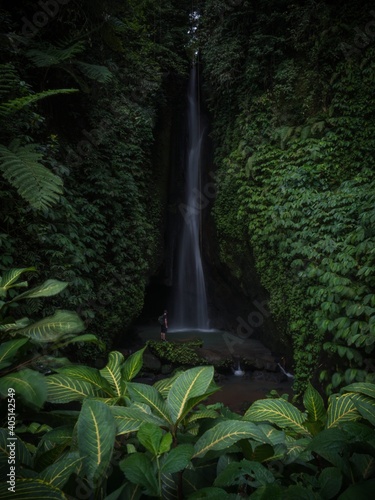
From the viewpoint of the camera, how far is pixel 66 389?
138 centimetres

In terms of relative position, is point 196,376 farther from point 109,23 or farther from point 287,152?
point 109,23

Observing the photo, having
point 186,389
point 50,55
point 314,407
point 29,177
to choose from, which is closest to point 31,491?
point 186,389

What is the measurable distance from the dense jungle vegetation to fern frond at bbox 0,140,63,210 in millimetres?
24

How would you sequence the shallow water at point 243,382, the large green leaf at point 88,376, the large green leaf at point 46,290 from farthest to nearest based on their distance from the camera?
the shallow water at point 243,382
the large green leaf at point 46,290
the large green leaf at point 88,376

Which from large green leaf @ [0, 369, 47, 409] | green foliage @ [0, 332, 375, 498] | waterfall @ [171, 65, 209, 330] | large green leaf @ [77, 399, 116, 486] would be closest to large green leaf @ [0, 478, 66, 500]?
green foliage @ [0, 332, 375, 498]

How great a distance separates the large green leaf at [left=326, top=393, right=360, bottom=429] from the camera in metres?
1.35

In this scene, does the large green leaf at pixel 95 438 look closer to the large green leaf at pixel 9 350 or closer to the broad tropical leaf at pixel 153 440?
the broad tropical leaf at pixel 153 440

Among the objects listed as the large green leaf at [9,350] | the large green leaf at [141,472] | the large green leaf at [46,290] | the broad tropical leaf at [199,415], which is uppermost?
the large green leaf at [46,290]

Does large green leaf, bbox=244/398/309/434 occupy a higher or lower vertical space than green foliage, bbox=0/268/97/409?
lower

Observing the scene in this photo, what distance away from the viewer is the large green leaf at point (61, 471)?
91 centimetres

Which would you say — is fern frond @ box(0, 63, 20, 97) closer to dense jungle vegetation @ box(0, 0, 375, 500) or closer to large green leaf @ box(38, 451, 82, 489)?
Answer: dense jungle vegetation @ box(0, 0, 375, 500)

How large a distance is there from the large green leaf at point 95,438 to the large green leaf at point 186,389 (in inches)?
10.6

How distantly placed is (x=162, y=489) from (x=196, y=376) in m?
0.43

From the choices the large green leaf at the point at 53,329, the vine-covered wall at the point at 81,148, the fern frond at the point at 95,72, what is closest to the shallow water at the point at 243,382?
the vine-covered wall at the point at 81,148
